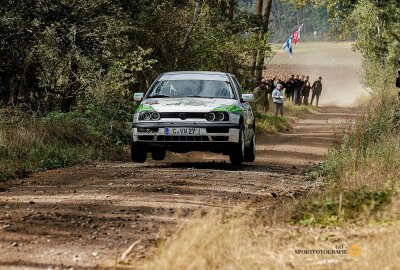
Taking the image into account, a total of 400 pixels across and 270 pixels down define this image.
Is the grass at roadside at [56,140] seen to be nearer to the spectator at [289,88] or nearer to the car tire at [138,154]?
the car tire at [138,154]

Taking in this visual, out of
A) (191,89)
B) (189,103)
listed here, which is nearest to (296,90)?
(191,89)

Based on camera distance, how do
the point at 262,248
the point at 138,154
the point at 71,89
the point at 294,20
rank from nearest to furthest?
the point at 262,248 < the point at 138,154 < the point at 71,89 < the point at 294,20

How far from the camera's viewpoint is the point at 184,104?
14.7 m

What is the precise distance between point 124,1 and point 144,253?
54.4 ft

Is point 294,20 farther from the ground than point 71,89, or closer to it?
closer to it

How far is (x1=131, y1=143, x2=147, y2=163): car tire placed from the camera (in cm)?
1526

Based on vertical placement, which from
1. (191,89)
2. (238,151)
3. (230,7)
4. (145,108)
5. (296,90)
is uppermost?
(230,7)

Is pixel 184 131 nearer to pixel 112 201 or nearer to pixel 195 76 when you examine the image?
pixel 195 76

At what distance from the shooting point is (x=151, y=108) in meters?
14.8

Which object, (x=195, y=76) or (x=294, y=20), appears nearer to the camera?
(x=195, y=76)

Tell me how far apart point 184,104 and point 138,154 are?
1.36 metres

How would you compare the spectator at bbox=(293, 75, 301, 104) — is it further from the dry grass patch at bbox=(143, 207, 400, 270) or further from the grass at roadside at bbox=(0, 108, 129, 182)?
the dry grass patch at bbox=(143, 207, 400, 270)

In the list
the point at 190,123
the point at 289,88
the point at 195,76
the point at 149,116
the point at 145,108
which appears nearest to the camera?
the point at 190,123

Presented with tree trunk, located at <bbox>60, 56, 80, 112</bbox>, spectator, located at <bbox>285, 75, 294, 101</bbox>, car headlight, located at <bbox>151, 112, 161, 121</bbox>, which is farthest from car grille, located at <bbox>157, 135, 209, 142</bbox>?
spectator, located at <bbox>285, 75, 294, 101</bbox>
